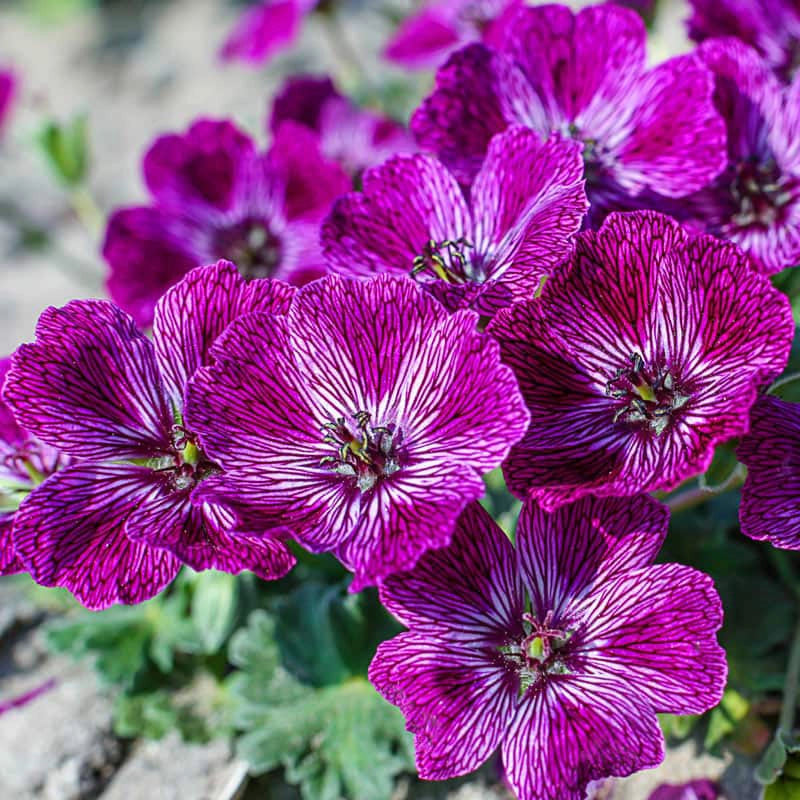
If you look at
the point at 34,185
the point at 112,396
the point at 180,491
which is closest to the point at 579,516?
the point at 180,491

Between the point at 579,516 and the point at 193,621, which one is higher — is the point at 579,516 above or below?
above

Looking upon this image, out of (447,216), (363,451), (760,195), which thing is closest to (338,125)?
(447,216)

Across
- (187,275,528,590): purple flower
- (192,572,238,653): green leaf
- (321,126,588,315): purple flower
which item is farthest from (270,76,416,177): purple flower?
(187,275,528,590): purple flower

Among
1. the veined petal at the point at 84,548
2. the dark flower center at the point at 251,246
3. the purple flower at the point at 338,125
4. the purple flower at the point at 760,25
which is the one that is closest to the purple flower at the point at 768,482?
the veined petal at the point at 84,548

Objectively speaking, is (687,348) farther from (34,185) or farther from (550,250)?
(34,185)

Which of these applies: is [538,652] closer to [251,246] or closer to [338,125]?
[251,246]

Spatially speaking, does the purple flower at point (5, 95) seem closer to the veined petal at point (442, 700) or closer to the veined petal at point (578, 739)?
the veined petal at point (442, 700)

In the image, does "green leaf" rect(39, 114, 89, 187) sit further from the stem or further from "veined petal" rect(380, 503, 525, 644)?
the stem
